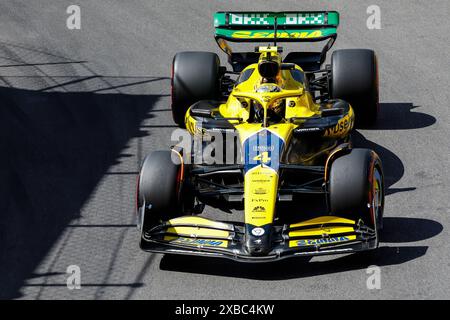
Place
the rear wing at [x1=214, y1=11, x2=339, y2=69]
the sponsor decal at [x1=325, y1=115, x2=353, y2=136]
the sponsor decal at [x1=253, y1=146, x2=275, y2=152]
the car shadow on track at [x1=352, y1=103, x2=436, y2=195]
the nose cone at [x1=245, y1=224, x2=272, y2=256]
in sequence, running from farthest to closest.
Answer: the rear wing at [x1=214, y1=11, x2=339, y2=69] → the car shadow on track at [x1=352, y1=103, x2=436, y2=195] → the sponsor decal at [x1=325, y1=115, x2=353, y2=136] → the sponsor decal at [x1=253, y1=146, x2=275, y2=152] → the nose cone at [x1=245, y1=224, x2=272, y2=256]

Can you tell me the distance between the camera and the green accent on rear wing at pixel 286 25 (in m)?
16.6

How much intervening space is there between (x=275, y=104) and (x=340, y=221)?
2448mm

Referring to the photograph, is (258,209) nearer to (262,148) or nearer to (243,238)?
(243,238)

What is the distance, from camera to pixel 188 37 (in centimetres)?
2098

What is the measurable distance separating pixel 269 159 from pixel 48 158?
400 centimetres

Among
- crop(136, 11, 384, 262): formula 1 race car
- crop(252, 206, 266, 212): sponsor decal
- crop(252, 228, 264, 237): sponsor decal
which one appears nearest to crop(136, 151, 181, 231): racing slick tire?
crop(136, 11, 384, 262): formula 1 race car

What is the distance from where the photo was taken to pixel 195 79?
1609 centimetres

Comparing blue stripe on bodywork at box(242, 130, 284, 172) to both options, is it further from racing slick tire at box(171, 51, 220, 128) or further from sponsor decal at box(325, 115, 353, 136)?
racing slick tire at box(171, 51, 220, 128)

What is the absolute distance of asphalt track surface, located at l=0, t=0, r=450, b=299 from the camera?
12156mm

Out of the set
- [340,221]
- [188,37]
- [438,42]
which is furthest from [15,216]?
[438,42]

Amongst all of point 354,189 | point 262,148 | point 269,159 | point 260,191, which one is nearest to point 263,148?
point 262,148

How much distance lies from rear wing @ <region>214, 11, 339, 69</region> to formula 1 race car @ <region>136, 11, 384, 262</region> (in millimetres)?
14

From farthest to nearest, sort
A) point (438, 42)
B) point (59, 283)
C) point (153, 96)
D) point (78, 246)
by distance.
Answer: point (438, 42), point (153, 96), point (78, 246), point (59, 283)
